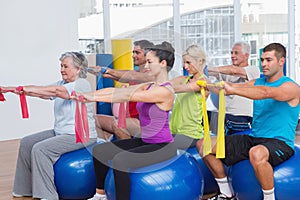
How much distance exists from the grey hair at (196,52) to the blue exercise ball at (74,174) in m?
0.88

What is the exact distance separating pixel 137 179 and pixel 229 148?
0.61 metres

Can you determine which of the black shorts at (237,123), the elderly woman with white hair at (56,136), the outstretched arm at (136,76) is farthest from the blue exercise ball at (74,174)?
the black shorts at (237,123)

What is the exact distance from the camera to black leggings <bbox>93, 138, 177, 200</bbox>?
2430 mm

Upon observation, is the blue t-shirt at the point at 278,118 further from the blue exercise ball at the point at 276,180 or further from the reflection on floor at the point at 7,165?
the reflection on floor at the point at 7,165

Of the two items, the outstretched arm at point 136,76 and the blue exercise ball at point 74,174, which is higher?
the outstretched arm at point 136,76

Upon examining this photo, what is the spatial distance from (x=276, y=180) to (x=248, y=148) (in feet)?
0.84

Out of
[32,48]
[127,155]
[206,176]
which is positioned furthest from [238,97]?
[32,48]

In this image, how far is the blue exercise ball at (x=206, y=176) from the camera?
3000 mm

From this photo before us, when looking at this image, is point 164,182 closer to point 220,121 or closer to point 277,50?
point 220,121

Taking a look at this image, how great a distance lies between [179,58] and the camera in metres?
2.35

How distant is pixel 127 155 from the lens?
249 centimetres

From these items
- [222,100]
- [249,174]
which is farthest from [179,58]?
[249,174]

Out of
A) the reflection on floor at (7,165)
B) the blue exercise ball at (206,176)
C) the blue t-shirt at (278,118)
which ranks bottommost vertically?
the reflection on floor at (7,165)

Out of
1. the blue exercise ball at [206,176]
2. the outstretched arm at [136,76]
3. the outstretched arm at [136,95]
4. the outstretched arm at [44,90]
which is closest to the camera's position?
the outstretched arm at [136,95]
